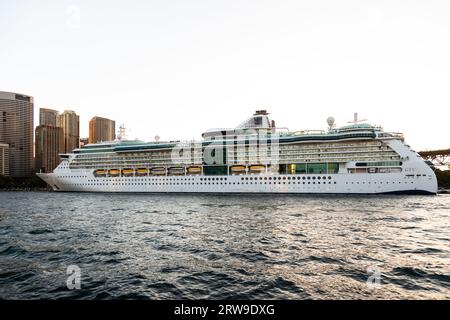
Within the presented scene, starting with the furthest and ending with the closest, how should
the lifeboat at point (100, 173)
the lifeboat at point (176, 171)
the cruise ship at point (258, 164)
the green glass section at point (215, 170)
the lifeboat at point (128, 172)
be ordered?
1. the lifeboat at point (100, 173)
2. the lifeboat at point (128, 172)
3. the lifeboat at point (176, 171)
4. the green glass section at point (215, 170)
5. the cruise ship at point (258, 164)

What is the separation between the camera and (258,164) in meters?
67.9

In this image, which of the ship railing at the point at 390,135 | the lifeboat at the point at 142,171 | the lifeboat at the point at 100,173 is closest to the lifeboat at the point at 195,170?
the lifeboat at the point at 142,171

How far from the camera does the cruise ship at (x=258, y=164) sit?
2329 inches

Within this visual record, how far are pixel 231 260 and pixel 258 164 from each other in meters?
53.8

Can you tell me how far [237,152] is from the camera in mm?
71312

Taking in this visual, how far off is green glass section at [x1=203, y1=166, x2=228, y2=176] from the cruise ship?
269 mm

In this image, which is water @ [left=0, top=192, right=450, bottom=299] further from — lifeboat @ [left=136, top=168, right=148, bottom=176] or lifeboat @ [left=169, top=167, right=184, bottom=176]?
lifeboat @ [left=136, top=168, right=148, bottom=176]

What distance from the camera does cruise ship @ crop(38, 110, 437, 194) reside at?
5916cm

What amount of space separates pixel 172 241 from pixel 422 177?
59856mm

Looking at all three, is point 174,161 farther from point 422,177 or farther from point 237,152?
point 422,177

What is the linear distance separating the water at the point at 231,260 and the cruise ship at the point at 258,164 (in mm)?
35960


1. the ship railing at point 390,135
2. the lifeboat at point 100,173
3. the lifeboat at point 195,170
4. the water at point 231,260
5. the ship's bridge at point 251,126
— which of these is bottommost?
the water at point 231,260

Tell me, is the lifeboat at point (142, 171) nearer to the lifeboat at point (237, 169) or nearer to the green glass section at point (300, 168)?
the lifeboat at point (237, 169)
